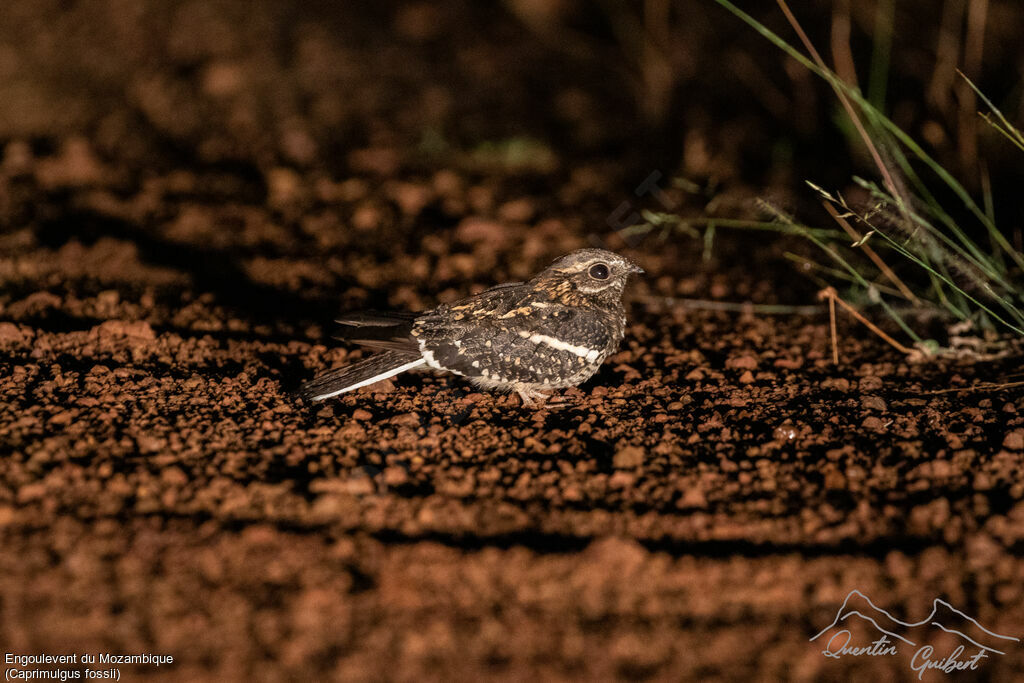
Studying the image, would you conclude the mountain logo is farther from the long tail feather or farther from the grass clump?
the long tail feather

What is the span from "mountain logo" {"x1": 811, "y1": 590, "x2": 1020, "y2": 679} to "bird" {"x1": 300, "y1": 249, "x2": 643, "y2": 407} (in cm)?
132

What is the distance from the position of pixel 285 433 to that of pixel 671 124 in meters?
3.89

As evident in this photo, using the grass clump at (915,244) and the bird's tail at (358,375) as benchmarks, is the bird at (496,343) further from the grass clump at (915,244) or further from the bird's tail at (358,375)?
the grass clump at (915,244)

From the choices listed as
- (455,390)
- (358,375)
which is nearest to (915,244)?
(455,390)

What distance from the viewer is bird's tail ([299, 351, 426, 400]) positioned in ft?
10.4

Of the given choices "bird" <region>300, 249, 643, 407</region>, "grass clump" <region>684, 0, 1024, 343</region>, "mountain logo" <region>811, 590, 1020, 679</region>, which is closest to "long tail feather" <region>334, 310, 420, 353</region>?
"bird" <region>300, 249, 643, 407</region>

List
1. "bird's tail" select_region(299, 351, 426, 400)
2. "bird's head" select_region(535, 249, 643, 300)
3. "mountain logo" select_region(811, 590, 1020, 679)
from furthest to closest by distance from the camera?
"bird's head" select_region(535, 249, 643, 300) → "bird's tail" select_region(299, 351, 426, 400) → "mountain logo" select_region(811, 590, 1020, 679)

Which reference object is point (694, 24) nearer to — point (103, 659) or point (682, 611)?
point (682, 611)

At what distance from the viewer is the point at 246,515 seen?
2.61m

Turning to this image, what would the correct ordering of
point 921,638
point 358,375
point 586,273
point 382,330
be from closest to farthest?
point 921,638 → point 358,375 → point 382,330 → point 586,273

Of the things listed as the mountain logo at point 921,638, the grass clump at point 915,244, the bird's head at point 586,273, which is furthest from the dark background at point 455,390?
the bird's head at point 586,273

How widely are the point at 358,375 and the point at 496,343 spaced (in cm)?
53

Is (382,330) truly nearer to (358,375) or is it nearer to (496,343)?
(358,375)

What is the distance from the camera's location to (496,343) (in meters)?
3.25
